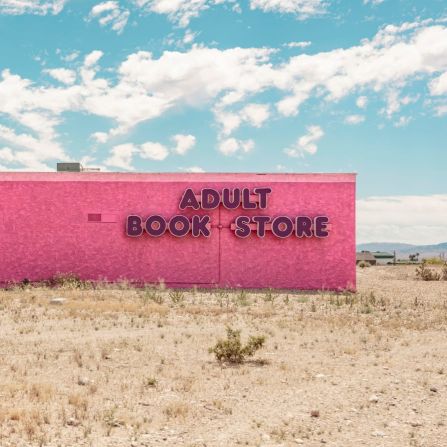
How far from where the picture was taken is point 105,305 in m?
19.3

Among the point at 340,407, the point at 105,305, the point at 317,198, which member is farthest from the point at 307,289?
the point at 340,407

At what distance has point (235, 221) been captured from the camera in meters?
27.7

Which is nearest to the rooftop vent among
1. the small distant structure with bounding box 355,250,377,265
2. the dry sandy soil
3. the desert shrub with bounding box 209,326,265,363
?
the dry sandy soil

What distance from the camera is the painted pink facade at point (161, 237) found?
1088 inches

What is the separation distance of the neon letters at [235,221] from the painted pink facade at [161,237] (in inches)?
10.6

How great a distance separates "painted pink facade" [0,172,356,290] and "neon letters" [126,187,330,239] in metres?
0.27

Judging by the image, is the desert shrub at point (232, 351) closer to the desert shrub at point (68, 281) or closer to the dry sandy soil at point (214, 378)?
the dry sandy soil at point (214, 378)

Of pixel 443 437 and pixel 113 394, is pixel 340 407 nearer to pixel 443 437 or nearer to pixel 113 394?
pixel 443 437

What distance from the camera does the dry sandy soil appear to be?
7730 mm

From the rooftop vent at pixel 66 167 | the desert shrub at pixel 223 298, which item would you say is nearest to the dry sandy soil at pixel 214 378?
the desert shrub at pixel 223 298

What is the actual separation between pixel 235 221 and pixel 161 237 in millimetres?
3543

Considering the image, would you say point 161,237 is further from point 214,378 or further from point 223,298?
point 214,378

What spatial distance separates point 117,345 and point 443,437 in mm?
7612

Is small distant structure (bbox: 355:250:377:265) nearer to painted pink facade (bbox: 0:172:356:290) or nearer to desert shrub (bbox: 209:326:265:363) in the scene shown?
painted pink facade (bbox: 0:172:356:290)
